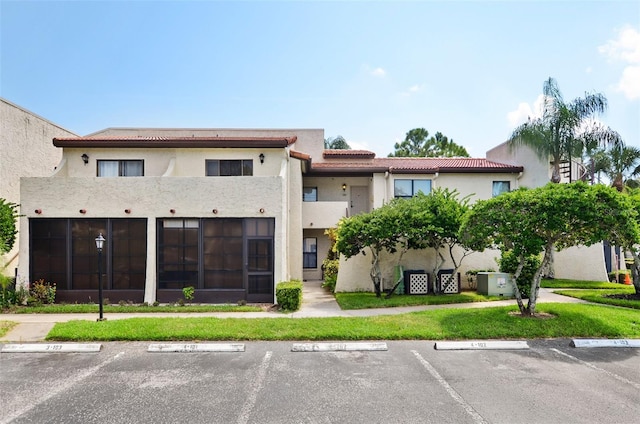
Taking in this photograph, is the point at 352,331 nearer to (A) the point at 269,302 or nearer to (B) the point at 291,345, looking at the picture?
(B) the point at 291,345

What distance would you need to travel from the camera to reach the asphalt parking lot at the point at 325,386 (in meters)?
5.34

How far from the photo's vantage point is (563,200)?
9.37 m

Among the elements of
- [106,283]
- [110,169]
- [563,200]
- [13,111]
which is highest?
[13,111]

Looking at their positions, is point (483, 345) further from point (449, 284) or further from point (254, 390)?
point (449, 284)

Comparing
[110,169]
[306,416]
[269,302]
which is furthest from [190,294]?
[306,416]

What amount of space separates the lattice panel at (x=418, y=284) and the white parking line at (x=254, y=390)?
8603mm

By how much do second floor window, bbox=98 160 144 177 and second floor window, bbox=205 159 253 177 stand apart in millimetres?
2930

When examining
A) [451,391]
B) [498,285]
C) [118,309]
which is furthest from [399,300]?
[118,309]

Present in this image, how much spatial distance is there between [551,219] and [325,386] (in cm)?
736

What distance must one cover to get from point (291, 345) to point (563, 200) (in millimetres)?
7898

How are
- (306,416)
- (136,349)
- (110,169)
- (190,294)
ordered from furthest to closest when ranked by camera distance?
(110,169)
(190,294)
(136,349)
(306,416)

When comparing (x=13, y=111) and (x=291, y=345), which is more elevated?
(x=13, y=111)

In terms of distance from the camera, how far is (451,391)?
20.1 ft

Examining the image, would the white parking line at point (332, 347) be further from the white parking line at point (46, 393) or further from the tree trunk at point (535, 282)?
the tree trunk at point (535, 282)
